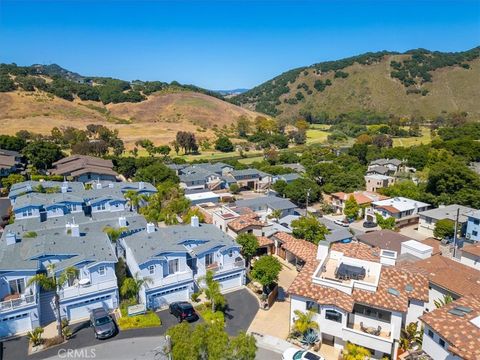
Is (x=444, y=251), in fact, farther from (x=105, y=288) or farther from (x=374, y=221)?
(x=105, y=288)

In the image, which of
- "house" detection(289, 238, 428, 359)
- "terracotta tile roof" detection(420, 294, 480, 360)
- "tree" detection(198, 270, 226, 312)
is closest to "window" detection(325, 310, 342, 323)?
"house" detection(289, 238, 428, 359)

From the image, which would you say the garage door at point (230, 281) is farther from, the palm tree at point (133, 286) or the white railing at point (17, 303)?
the white railing at point (17, 303)

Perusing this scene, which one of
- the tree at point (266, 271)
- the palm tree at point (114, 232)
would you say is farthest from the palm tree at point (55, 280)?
the tree at point (266, 271)

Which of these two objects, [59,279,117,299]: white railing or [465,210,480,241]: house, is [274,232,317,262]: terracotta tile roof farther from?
[465,210,480,241]: house

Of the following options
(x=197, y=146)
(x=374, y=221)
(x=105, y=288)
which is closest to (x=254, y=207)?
(x=374, y=221)

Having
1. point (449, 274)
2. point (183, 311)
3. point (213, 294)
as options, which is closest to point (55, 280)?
point (183, 311)

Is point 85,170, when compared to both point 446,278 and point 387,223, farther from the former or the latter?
point 446,278
